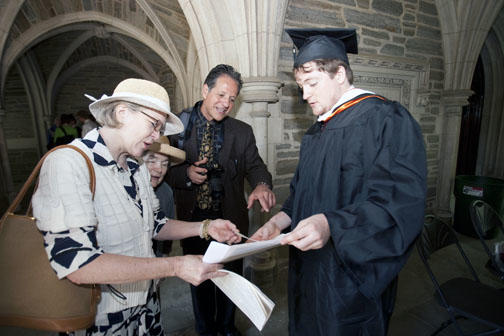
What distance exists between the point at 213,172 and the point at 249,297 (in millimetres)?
1151

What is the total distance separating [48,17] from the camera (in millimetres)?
6254

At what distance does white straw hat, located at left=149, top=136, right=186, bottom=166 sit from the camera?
5.76 ft

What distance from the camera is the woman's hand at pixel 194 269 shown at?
990 millimetres

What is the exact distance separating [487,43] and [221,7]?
672 cm

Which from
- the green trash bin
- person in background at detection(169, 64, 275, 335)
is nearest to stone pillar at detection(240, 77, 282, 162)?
person in background at detection(169, 64, 275, 335)

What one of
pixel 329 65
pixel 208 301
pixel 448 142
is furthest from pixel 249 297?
pixel 448 142

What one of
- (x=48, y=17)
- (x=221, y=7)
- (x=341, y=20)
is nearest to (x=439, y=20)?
(x=341, y=20)

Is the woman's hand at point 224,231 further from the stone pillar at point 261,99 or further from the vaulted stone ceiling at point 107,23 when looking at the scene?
the vaulted stone ceiling at point 107,23

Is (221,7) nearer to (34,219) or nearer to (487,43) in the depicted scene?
(34,219)

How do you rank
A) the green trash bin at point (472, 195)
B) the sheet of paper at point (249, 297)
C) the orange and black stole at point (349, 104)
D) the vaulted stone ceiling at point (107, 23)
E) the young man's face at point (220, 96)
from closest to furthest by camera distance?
the sheet of paper at point (249, 297) → the orange and black stole at point (349, 104) → the young man's face at point (220, 96) → the green trash bin at point (472, 195) → the vaulted stone ceiling at point (107, 23)

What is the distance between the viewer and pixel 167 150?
178cm

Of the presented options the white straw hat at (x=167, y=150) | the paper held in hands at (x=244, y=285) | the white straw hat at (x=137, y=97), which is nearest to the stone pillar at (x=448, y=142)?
the white straw hat at (x=167, y=150)

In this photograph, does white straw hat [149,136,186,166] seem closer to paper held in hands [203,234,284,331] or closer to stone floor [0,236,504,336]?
paper held in hands [203,234,284,331]

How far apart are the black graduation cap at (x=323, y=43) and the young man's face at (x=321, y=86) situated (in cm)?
5
